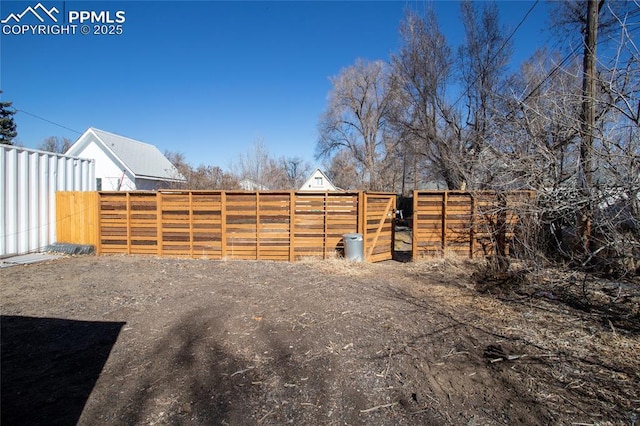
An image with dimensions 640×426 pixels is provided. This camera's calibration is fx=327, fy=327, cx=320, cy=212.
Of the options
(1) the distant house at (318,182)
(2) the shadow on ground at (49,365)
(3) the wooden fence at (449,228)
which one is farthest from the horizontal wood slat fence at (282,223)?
(1) the distant house at (318,182)

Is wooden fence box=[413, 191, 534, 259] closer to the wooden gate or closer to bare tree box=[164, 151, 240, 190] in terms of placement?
the wooden gate

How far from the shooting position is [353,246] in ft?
27.7

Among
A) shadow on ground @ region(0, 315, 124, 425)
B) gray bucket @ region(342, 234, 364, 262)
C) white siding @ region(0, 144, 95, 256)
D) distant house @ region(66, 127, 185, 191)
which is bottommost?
shadow on ground @ region(0, 315, 124, 425)

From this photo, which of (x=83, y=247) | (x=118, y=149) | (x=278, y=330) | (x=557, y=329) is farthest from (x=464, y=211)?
(x=118, y=149)

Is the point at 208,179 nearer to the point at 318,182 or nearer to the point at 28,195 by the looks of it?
the point at 28,195

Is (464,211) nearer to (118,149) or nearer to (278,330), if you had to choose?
(278,330)

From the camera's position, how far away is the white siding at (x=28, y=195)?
8656mm

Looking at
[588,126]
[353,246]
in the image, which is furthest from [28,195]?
[588,126]

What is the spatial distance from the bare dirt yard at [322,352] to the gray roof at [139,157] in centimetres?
1270

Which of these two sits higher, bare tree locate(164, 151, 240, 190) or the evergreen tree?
the evergreen tree

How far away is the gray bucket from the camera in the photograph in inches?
332

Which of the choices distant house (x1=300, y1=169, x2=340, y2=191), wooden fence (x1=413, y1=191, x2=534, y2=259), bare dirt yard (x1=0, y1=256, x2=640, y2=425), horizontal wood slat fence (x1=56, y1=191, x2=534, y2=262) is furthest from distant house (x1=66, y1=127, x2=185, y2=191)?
distant house (x1=300, y1=169, x2=340, y2=191)

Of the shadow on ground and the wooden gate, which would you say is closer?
the shadow on ground

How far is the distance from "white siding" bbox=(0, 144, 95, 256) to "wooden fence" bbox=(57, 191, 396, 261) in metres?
1.52
